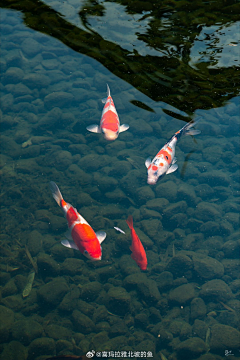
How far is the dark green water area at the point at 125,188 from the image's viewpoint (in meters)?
4.23

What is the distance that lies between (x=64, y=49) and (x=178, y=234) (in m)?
6.08

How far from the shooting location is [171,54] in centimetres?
426

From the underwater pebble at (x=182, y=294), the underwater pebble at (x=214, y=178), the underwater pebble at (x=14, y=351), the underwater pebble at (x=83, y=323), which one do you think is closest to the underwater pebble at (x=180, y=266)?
the underwater pebble at (x=182, y=294)

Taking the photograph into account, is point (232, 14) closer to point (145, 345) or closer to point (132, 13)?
point (132, 13)

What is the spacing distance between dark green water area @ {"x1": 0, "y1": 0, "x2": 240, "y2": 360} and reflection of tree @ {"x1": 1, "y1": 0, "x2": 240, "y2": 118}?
2 centimetres

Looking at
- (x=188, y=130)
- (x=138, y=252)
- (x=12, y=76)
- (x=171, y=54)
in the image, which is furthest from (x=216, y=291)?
(x=12, y=76)

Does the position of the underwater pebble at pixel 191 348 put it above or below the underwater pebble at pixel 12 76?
below

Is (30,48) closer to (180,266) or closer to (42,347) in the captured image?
(180,266)

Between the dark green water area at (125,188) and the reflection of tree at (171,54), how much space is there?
2 centimetres

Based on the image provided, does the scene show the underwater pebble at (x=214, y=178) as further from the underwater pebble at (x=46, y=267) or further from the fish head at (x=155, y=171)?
the underwater pebble at (x=46, y=267)

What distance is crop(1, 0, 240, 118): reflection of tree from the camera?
12.6ft

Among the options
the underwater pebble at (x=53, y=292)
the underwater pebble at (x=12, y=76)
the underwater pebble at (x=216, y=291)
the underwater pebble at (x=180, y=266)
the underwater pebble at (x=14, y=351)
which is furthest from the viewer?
the underwater pebble at (x=12, y=76)

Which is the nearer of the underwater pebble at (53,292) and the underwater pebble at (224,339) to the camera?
the underwater pebble at (224,339)

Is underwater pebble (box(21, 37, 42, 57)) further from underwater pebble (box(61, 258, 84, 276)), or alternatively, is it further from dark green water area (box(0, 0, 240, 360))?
underwater pebble (box(61, 258, 84, 276))
